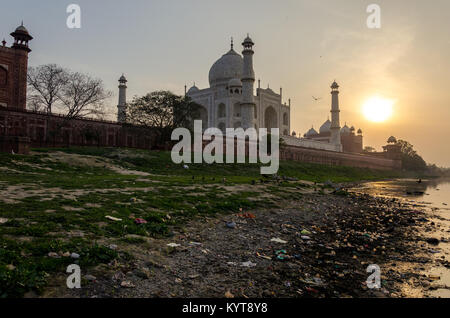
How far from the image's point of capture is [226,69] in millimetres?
56281

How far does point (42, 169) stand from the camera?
49.8ft

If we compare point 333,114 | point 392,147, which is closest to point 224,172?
point 333,114

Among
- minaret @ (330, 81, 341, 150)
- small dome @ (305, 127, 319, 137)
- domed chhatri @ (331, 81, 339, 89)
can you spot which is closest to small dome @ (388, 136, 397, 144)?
minaret @ (330, 81, 341, 150)

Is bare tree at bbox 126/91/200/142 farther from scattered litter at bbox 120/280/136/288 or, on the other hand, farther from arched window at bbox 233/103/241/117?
scattered litter at bbox 120/280/136/288

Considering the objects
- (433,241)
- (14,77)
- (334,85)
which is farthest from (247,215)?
(334,85)

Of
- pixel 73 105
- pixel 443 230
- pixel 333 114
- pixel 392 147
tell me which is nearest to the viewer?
pixel 443 230

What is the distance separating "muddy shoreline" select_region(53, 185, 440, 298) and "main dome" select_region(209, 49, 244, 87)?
50.9 m

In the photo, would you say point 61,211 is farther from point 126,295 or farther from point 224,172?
point 224,172

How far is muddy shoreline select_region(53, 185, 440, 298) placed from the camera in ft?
12.3

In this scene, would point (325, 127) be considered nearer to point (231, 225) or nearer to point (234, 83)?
point (234, 83)

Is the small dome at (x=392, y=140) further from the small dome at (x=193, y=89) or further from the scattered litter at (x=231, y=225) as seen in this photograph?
the scattered litter at (x=231, y=225)

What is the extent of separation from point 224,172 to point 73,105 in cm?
1919

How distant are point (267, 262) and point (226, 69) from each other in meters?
54.7
